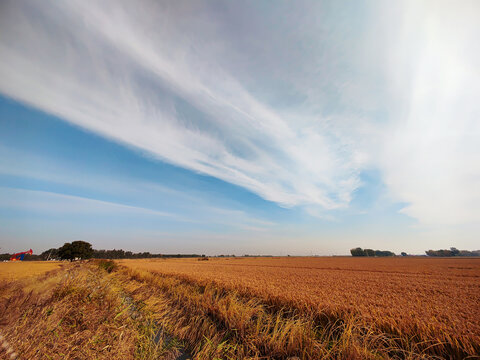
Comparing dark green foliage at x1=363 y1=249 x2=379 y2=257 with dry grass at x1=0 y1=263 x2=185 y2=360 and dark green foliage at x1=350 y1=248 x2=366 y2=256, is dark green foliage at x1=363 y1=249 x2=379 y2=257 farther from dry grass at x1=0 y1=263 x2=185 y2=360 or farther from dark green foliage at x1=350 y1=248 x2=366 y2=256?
dry grass at x1=0 y1=263 x2=185 y2=360

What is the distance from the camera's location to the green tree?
231 ft

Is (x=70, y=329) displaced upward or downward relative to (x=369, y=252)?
upward

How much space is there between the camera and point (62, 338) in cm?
353

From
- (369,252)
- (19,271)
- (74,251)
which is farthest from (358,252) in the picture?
(19,271)

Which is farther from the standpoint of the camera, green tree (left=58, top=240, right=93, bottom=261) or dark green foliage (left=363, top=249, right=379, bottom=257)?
dark green foliage (left=363, top=249, right=379, bottom=257)

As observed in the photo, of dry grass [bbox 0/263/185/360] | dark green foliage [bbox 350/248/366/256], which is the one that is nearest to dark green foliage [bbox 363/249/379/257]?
dark green foliage [bbox 350/248/366/256]

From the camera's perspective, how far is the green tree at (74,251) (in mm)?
70375

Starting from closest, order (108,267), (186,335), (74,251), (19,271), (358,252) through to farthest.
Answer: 1. (186,335)
2. (19,271)
3. (108,267)
4. (74,251)
5. (358,252)

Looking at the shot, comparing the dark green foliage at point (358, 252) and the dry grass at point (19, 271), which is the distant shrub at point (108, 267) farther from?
the dark green foliage at point (358, 252)

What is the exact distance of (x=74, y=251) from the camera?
71.6 meters

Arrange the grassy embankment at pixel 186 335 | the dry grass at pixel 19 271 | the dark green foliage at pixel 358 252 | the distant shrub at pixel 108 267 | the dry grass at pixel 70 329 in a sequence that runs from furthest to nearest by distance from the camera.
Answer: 1. the dark green foliage at pixel 358 252
2. the distant shrub at pixel 108 267
3. the dry grass at pixel 19 271
4. the grassy embankment at pixel 186 335
5. the dry grass at pixel 70 329

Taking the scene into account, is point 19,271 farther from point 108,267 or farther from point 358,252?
point 358,252

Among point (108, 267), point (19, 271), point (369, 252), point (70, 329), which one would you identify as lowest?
point (108, 267)

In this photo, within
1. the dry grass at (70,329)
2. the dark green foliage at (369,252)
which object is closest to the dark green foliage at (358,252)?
the dark green foliage at (369,252)
